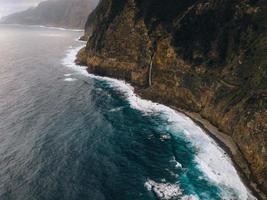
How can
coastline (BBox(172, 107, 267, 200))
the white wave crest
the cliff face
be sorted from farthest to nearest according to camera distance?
the cliff face
coastline (BBox(172, 107, 267, 200))
the white wave crest

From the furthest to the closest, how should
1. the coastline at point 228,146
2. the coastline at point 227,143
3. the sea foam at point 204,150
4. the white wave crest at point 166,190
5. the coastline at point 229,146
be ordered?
1. the sea foam at point 204,150
2. the coastline at point 228,146
3. the coastline at point 229,146
4. the coastline at point 227,143
5. the white wave crest at point 166,190

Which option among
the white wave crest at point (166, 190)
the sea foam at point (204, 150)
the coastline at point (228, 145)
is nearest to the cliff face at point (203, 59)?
the coastline at point (228, 145)

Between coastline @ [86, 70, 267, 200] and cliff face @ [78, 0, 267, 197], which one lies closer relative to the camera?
coastline @ [86, 70, 267, 200]

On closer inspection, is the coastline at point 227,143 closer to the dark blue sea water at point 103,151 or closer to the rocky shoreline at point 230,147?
the rocky shoreline at point 230,147

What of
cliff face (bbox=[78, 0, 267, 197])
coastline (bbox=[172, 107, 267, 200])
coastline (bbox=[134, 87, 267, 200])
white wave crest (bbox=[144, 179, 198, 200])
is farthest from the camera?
cliff face (bbox=[78, 0, 267, 197])

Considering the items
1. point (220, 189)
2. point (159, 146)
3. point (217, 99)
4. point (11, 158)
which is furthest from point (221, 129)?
point (11, 158)

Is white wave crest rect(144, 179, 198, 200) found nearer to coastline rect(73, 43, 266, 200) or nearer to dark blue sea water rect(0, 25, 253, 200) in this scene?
dark blue sea water rect(0, 25, 253, 200)

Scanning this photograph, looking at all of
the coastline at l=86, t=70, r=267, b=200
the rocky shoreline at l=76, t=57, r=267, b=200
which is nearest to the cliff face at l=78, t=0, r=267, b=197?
the rocky shoreline at l=76, t=57, r=267, b=200
